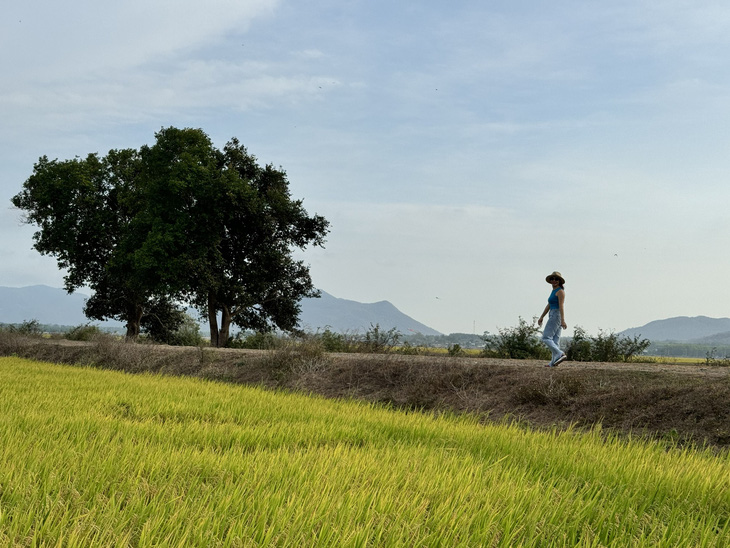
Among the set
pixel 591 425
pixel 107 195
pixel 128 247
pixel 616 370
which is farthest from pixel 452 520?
pixel 107 195

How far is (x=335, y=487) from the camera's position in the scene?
4.38m

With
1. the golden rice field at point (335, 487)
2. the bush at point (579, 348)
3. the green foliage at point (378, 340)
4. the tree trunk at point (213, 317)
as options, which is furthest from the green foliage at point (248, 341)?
the golden rice field at point (335, 487)

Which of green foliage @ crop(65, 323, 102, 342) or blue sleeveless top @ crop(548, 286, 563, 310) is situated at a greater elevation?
blue sleeveless top @ crop(548, 286, 563, 310)

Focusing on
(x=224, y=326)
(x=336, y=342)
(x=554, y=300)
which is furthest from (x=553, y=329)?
(x=224, y=326)

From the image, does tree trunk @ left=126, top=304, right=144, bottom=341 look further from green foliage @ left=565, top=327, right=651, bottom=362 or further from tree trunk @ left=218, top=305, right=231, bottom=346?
green foliage @ left=565, top=327, right=651, bottom=362

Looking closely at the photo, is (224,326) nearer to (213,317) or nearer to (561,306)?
(213,317)

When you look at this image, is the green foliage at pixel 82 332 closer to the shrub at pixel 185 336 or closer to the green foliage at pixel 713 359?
the shrub at pixel 185 336

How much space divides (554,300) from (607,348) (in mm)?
8416

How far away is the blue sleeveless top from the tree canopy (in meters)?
21.3

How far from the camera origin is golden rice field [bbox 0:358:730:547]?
334 cm

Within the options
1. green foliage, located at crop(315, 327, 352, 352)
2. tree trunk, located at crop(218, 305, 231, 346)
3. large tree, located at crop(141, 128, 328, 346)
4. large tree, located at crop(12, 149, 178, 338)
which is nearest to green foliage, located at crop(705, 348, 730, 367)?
green foliage, located at crop(315, 327, 352, 352)

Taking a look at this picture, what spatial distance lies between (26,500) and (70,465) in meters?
0.97

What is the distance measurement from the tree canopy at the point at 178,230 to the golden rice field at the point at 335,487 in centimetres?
2476

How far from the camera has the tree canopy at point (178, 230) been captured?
3200 cm
